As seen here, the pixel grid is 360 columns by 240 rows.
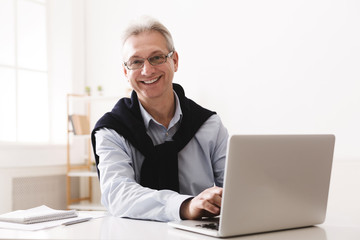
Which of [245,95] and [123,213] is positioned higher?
[245,95]

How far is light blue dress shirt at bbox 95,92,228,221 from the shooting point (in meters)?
1.42

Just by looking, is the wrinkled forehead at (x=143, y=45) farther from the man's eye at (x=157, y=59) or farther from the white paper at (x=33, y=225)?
the white paper at (x=33, y=225)

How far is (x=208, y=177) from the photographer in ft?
6.16

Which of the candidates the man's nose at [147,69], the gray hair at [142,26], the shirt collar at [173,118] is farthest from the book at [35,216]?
the gray hair at [142,26]

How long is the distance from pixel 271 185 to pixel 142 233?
0.35m

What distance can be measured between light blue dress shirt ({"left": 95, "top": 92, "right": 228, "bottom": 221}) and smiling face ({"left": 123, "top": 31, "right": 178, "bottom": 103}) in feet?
0.27

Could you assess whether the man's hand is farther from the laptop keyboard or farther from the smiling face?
the smiling face

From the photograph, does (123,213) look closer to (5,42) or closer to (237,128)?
(237,128)

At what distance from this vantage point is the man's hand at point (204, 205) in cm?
125

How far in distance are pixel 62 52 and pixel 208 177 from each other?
10.7 feet

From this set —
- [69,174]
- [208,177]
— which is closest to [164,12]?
[69,174]

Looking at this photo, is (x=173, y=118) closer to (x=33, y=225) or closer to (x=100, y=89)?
(x=33, y=225)

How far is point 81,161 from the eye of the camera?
4.82 m

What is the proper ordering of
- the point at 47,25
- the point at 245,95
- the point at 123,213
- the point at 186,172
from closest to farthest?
the point at 123,213 < the point at 186,172 < the point at 245,95 < the point at 47,25
